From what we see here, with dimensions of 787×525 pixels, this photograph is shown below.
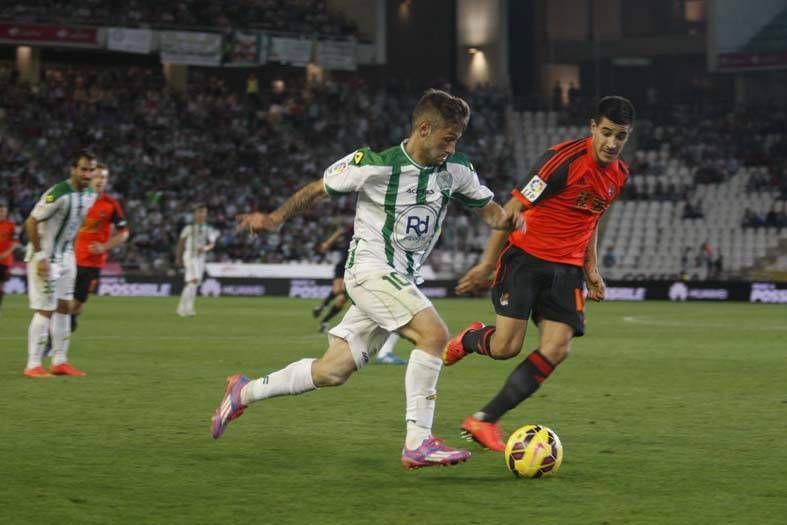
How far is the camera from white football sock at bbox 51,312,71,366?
13.3m

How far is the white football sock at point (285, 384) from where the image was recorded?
7625 mm

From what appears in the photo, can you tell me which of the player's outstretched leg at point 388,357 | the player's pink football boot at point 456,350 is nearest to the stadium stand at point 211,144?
the player's outstretched leg at point 388,357

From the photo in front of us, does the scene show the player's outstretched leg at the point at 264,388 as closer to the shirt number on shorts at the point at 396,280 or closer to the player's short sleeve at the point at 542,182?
the shirt number on shorts at the point at 396,280

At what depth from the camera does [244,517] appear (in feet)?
19.3

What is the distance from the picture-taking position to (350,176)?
728cm

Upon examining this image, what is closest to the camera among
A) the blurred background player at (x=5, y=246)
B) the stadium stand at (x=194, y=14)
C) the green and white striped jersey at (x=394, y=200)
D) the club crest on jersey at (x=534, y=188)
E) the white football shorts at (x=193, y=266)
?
the green and white striped jersey at (x=394, y=200)

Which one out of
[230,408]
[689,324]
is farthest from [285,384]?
[689,324]

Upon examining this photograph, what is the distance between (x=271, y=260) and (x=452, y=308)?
417 inches

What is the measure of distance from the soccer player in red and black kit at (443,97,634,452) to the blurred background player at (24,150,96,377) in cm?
576

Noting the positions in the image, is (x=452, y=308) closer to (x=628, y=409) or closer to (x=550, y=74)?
(x=628, y=409)

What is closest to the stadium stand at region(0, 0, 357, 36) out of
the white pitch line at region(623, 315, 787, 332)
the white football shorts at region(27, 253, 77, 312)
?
the white pitch line at region(623, 315, 787, 332)

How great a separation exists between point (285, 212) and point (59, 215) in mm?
6147

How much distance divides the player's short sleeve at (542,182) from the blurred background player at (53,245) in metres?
5.92

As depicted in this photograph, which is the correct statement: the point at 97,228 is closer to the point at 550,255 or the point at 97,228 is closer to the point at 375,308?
the point at 550,255
